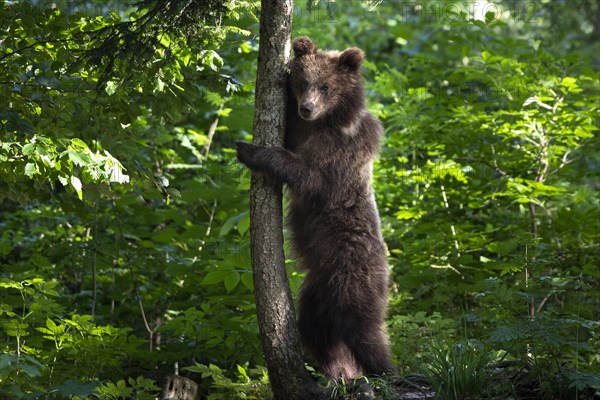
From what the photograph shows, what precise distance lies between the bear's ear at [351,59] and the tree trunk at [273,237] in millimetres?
1025

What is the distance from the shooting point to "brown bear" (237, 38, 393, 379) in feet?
18.2

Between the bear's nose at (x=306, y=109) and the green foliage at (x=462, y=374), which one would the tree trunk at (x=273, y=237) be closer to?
the bear's nose at (x=306, y=109)

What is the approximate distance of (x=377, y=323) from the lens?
18.5 ft

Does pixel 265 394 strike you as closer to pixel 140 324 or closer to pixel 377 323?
pixel 377 323

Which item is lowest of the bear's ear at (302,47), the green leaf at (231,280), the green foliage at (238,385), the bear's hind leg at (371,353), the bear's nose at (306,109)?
the green foliage at (238,385)

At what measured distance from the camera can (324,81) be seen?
583 centimetres

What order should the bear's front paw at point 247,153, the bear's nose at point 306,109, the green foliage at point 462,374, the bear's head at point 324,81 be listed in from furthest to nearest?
the bear's head at point 324,81 < the bear's nose at point 306,109 < the bear's front paw at point 247,153 < the green foliage at point 462,374

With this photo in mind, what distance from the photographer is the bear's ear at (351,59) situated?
6.05m

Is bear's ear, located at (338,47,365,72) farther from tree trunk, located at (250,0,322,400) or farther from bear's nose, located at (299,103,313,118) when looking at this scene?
tree trunk, located at (250,0,322,400)

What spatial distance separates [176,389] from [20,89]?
2.82 meters

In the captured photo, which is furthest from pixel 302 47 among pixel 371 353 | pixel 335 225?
pixel 371 353

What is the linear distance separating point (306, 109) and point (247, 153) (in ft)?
2.03

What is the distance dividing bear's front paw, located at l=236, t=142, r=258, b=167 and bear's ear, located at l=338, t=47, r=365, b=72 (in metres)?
1.41

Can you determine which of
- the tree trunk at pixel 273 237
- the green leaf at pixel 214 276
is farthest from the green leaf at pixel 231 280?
the tree trunk at pixel 273 237
